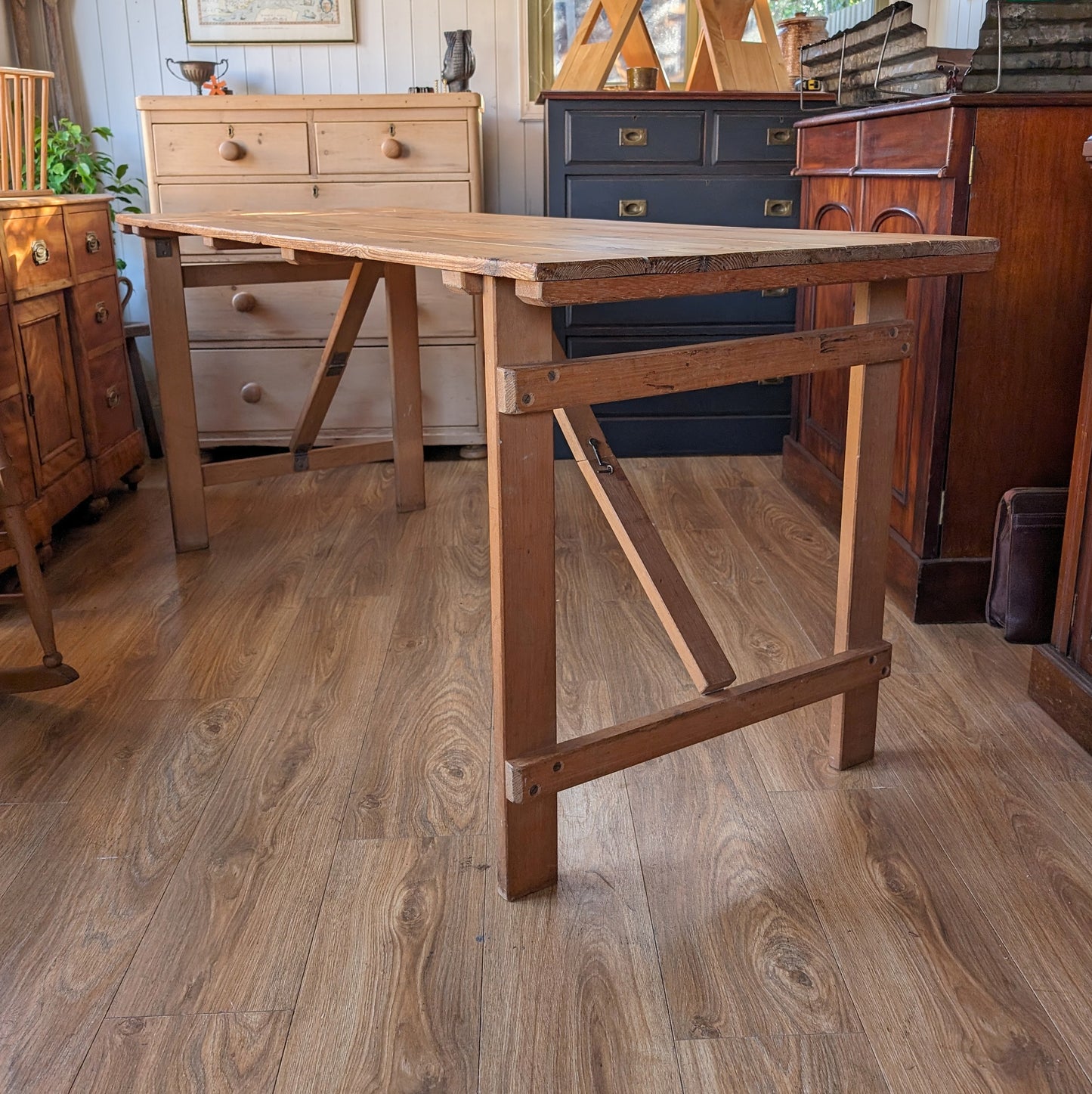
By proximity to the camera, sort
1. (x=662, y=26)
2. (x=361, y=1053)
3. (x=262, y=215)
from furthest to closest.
→ (x=662, y=26), (x=262, y=215), (x=361, y=1053)

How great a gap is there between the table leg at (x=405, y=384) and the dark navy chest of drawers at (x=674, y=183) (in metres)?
0.68

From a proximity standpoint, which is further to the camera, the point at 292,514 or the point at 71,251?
the point at 292,514

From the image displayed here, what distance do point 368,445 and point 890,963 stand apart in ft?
6.85

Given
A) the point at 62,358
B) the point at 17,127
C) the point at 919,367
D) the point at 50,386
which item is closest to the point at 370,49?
the point at 17,127

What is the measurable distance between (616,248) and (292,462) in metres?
1.74

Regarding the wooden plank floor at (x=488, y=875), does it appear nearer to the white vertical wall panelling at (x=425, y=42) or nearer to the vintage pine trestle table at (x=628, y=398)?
the vintage pine trestle table at (x=628, y=398)

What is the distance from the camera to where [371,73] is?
3.76 metres

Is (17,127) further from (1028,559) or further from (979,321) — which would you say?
(1028,559)

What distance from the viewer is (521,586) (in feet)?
4.24

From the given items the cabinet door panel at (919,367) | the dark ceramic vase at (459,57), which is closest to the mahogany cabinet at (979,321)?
the cabinet door panel at (919,367)

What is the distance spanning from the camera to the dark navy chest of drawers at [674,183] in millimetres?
3275

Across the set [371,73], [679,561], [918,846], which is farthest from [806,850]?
[371,73]

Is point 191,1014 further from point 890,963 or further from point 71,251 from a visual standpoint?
point 71,251

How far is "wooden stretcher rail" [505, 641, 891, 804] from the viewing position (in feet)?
4.42
